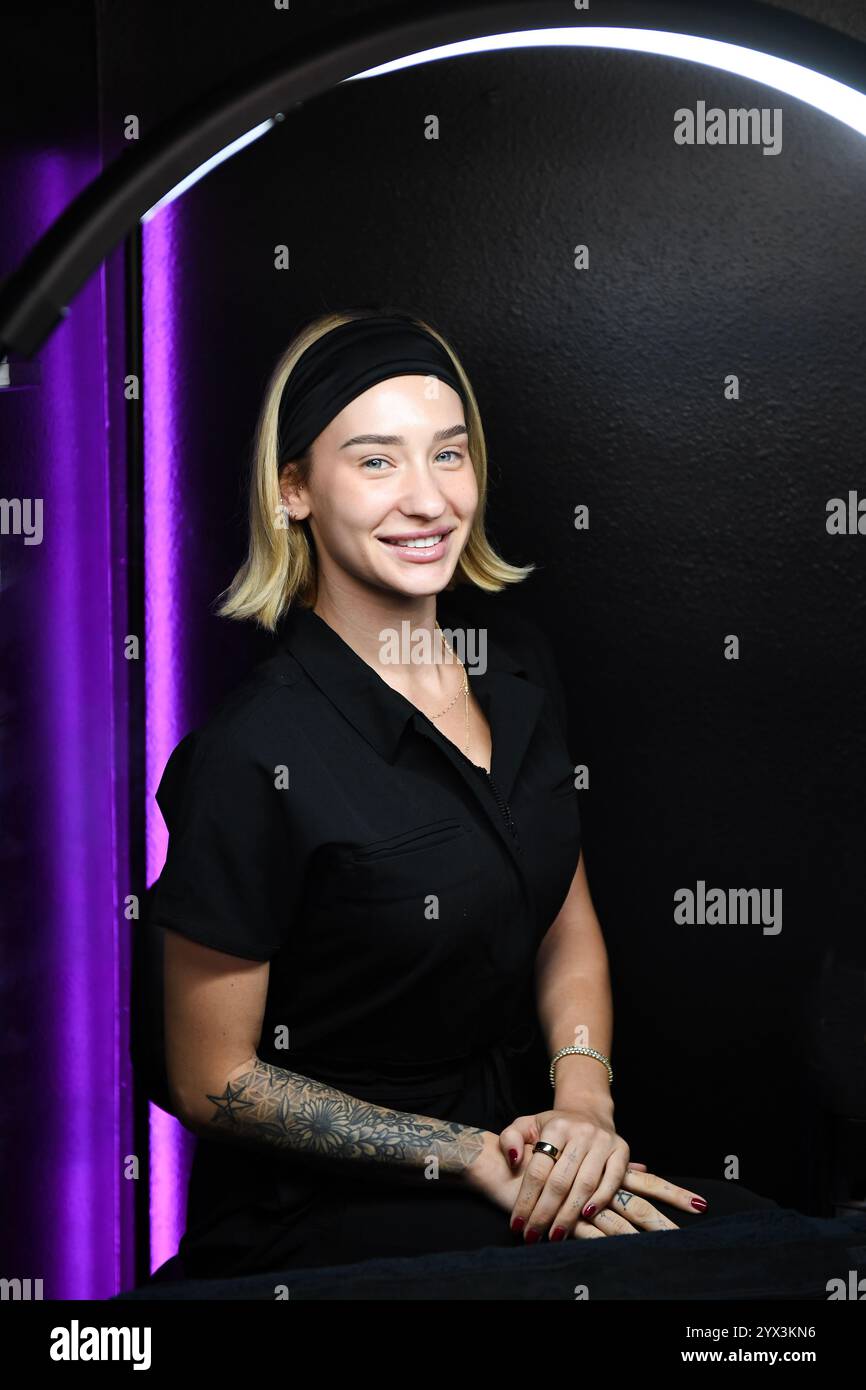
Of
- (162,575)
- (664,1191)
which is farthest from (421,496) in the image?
(664,1191)

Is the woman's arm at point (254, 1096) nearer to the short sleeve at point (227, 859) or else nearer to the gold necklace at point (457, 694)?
the short sleeve at point (227, 859)

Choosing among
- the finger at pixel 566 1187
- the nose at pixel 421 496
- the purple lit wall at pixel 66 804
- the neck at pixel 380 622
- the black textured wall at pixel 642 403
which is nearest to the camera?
the finger at pixel 566 1187

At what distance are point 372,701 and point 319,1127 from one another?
57cm

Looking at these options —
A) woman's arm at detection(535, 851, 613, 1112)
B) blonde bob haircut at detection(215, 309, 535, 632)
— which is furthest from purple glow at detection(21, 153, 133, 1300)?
woman's arm at detection(535, 851, 613, 1112)

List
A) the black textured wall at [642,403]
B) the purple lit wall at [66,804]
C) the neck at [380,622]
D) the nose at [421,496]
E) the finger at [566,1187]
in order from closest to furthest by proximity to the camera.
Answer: the finger at [566,1187] < the nose at [421,496] < the neck at [380,622] < the purple lit wall at [66,804] < the black textured wall at [642,403]

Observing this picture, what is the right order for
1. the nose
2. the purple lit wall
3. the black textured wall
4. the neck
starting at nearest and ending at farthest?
the nose < the neck < the purple lit wall < the black textured wall

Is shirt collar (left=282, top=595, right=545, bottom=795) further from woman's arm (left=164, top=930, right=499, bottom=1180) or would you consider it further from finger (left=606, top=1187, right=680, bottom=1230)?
finger (left=606, top=1187, right=680, bottom=1230)

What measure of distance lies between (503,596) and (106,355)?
79 centimetres

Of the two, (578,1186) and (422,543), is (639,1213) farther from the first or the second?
(422,543)

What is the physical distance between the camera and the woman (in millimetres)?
1888

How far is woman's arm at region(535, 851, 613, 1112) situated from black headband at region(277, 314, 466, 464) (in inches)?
29.8

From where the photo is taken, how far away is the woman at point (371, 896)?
1888 mm

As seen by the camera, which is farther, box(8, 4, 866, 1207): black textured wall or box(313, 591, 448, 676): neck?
box(8, 4, 866, 1207): black textured wall

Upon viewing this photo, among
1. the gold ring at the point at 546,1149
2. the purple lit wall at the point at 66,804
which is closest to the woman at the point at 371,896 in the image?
the gold ring at the point at 546,1149
